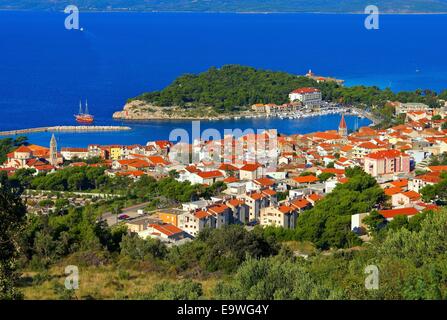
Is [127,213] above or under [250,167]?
under

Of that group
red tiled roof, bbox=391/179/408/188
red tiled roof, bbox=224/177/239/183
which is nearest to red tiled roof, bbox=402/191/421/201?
red tiled roof, bbox=391/179/408/188

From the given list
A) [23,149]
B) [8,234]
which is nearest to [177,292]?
[8,234]

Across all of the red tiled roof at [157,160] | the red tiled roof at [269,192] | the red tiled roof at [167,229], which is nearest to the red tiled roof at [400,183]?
the red tiled roof at [269,192]

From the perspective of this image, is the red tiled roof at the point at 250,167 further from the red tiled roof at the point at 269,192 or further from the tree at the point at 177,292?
the tree at the point at 177,292

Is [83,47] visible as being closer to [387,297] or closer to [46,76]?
[46,76]

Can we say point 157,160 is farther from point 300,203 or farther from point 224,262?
point 224,262
